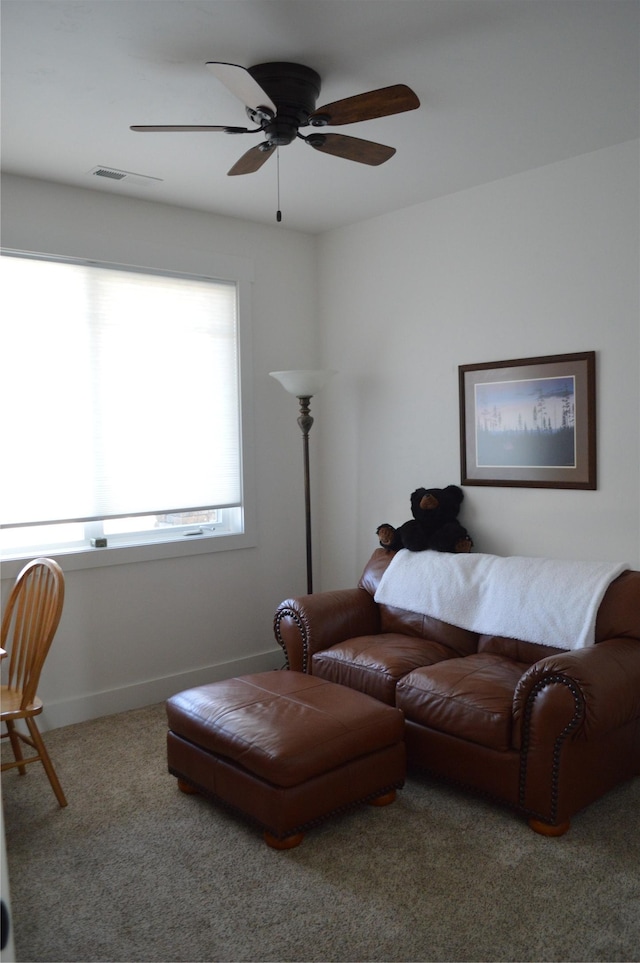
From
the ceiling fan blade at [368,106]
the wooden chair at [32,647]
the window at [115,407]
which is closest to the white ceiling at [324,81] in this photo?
the ceiling fan blade at [368,106]

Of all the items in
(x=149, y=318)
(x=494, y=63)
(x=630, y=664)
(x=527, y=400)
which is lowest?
(x=630, y=664)

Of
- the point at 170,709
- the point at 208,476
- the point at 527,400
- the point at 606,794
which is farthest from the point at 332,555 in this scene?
the point at 606,794

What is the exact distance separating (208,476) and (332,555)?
1047 mm

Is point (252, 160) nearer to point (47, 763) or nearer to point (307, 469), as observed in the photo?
point (307, 469)

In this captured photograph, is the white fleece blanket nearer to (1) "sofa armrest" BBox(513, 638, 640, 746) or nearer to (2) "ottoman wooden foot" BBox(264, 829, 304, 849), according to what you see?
(1) "sofa armrest" BBox(513, 638, 640, 746)

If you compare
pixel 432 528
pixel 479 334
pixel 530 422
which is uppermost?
pixel 479 334

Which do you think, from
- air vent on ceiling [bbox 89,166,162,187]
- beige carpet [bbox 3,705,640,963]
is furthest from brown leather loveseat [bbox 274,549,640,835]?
air vent on ceiling [bbox 89,166,162,187]

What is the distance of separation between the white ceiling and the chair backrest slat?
71.0 inches

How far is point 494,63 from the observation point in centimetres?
261

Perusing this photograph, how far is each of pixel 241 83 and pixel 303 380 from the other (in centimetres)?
205

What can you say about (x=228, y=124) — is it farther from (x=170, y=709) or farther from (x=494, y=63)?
A: (x=170, y=709)

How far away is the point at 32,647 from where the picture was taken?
2922 mm

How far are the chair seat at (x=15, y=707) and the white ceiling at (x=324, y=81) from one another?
227cm

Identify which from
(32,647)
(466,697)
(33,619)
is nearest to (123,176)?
(33,619)
